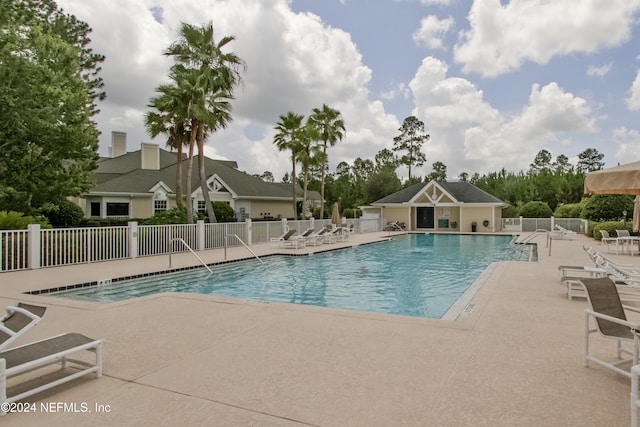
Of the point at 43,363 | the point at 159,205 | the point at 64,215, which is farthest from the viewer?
the point at 159,205

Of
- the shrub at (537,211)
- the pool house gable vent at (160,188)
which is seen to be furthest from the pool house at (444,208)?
the pool house gable vent at (160,188)

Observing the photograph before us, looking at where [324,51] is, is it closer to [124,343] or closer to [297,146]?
[297,146]

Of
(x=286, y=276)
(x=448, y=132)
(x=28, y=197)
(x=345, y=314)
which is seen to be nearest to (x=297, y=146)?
(x=448, y=132)

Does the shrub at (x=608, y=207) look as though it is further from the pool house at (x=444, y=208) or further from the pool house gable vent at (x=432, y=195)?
the pool house gable vent at (x=432, y=195)

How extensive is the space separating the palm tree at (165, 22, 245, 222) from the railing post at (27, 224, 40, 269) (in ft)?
27.6

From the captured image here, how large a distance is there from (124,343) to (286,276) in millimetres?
6996

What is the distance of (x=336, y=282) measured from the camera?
35.1 feet

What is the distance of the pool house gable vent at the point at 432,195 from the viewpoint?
3231 centimetres

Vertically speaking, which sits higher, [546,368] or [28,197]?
[28,197]

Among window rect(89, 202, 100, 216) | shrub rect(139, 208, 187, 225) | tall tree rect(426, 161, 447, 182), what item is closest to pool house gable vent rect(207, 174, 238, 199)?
window rect(89, 202, 100, 216)

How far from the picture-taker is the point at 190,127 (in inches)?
819

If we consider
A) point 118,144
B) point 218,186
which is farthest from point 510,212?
point 118,144

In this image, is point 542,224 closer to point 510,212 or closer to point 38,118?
point 510,212

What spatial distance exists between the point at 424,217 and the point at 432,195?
6.70ft
